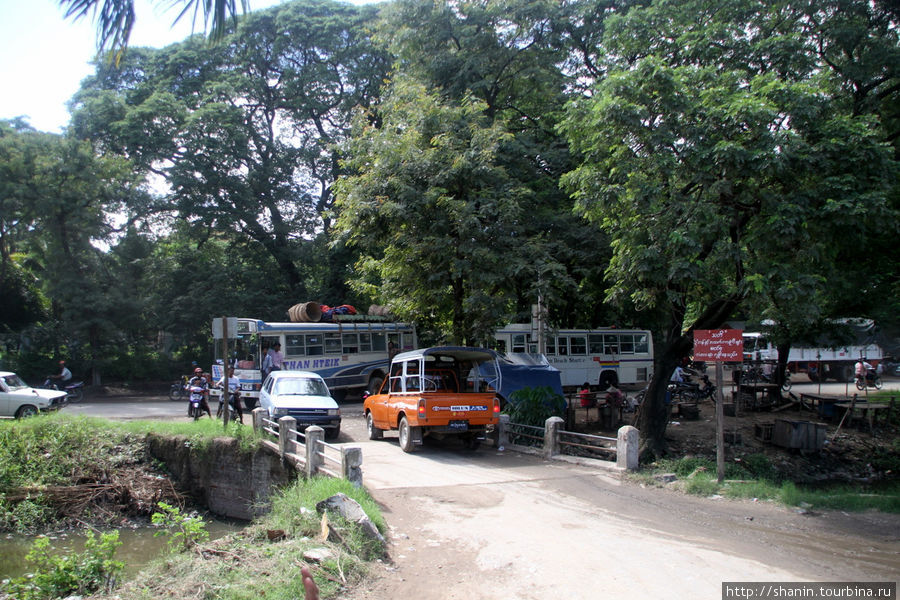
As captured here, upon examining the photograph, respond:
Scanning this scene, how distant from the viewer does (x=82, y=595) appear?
677cm

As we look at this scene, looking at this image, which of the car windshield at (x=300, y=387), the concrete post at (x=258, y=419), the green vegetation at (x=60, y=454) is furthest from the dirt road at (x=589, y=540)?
the green vegetation at (x=60, y=454)

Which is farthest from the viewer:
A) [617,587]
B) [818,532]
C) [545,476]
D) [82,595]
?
[545,476]

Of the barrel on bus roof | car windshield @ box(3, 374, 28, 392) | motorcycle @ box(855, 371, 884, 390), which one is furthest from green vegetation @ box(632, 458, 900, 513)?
motorcycle @ box(855, 371, 884, 390)

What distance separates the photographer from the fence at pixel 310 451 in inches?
366

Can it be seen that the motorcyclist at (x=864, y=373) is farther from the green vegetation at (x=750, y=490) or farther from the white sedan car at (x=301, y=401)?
the white sedan car at (x=301, y=401)

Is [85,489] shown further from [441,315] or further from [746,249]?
[746,249]

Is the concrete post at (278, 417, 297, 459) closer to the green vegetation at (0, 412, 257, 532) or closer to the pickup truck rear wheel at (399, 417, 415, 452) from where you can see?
the green vegetation at (0, 412, 257, 532)

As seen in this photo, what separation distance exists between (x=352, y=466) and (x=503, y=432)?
19.4ft

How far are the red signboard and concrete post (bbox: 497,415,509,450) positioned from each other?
510 cm

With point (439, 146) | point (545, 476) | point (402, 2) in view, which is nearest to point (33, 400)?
point (439, 146)

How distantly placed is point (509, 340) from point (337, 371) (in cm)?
690

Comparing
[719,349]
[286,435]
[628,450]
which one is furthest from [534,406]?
[286,435]

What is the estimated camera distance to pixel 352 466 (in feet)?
30.3

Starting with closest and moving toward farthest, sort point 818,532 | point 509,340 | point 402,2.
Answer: point 818,532 → point 402,2 → point 509,340
